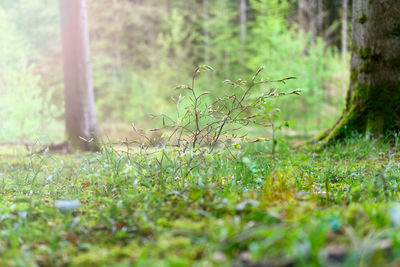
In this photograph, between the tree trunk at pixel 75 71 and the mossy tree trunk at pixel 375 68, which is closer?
the mossy tree trunk at pixel 375 68

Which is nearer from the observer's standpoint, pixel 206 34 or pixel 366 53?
pixel 366 53

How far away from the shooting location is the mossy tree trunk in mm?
4695

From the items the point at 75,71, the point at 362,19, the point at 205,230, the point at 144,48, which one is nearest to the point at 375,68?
the point at 362,19

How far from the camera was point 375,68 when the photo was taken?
4824 mm

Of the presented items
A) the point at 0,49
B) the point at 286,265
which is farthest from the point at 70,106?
the point at 0,49

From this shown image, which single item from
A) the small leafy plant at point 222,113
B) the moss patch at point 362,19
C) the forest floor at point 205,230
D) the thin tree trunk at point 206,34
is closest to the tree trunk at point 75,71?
the small leafy plant at point 222,113

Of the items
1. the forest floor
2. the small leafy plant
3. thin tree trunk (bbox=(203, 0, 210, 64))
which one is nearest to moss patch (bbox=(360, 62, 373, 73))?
the small leafy plant

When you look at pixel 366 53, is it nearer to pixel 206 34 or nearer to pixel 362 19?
pixel 362 19

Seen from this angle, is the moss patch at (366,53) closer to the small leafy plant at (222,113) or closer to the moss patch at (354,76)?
the moss patch at (354,76)

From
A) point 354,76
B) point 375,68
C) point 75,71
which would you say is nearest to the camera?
point 375,68

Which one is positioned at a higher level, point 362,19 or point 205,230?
point 362,19

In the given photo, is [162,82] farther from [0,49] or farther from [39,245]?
[39,245]

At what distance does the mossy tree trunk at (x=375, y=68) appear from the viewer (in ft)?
15.4

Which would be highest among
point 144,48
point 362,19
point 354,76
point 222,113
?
point 144,48
